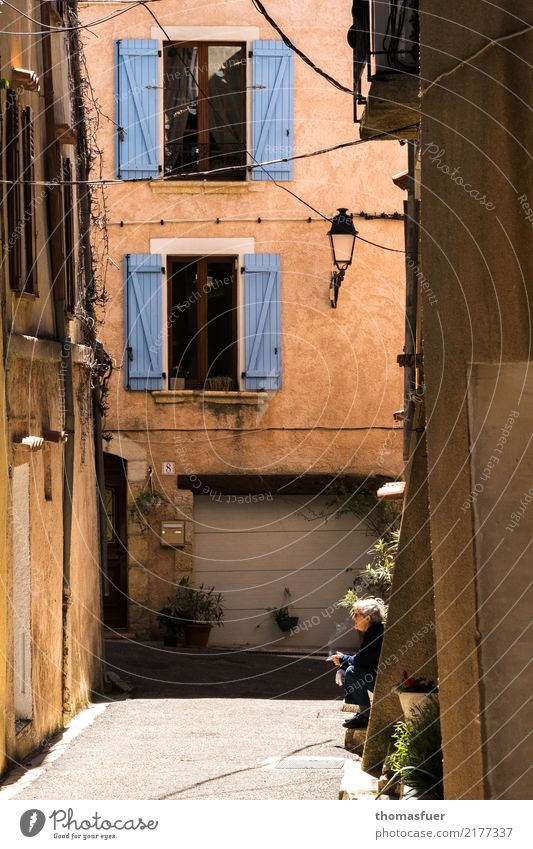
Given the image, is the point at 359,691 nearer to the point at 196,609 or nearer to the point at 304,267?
the point at 196,609

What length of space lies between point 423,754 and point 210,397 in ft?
37.4

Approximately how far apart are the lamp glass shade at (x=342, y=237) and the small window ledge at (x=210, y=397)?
2406 mm

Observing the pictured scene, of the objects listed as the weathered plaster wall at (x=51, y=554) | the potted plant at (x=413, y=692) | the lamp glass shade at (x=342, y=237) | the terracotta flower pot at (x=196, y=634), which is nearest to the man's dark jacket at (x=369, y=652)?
the potted plant at (x=413, y=692)

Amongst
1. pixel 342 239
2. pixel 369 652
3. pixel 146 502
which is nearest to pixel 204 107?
pixel 342 239

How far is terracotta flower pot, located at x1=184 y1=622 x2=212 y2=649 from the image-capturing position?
55.3 ft

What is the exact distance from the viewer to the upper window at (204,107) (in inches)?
685

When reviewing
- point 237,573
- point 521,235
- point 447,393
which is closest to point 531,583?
point 447,393

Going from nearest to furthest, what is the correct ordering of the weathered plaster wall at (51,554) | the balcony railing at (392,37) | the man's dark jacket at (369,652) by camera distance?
the balcony railing at (392,37)
the man's dark jacket at (369,652)
the weathered plaster wall at (51,554)

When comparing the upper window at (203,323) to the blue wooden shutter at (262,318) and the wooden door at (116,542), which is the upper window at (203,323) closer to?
the blue wooden shutter at (262,318)

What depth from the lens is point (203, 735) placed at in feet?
33.3

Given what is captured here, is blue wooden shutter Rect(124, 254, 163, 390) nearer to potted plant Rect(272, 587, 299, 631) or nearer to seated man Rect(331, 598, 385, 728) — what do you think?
potted plant Rect(272, 587, 299, 631)

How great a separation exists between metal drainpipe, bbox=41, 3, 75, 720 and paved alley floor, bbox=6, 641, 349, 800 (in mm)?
674

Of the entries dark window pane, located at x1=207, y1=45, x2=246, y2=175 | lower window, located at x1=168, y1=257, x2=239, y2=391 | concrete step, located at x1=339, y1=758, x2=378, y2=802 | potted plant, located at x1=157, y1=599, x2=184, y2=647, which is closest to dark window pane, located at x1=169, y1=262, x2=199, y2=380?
lower window, located at x1=168, y1=257, x2=239, y2=391

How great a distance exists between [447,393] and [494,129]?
3.44ft
